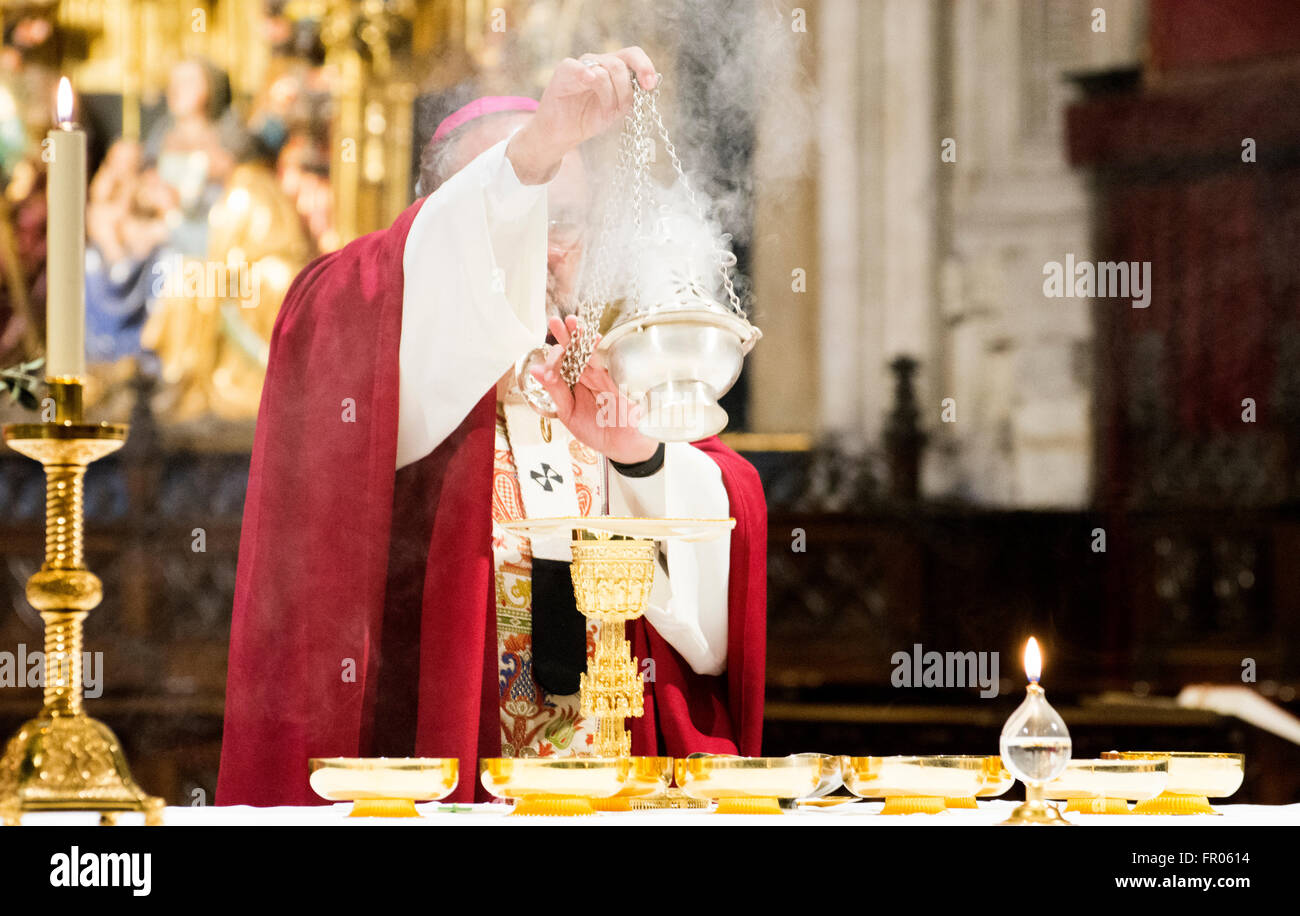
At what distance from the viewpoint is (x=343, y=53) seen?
3646 mm

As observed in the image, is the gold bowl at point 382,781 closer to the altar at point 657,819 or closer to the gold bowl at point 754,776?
the altar at point 657,819

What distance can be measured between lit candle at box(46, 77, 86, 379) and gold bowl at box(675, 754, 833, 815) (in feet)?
2.98

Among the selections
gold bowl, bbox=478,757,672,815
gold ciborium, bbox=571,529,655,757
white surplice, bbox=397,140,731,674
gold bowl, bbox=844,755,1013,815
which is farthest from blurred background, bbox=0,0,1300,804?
gold bowl, bbox=478,757,672,815

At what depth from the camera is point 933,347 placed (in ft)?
12.6

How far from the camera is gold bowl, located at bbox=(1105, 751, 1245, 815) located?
201cm

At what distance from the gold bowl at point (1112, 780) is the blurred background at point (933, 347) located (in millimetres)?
1862

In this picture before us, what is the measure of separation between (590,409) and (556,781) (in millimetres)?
1036

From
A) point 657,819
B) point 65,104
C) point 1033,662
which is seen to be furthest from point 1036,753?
point 65,104

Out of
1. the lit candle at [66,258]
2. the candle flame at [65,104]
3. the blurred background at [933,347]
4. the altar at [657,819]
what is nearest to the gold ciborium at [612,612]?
the altar at [657,819]

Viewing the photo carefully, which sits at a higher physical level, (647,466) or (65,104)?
(65,104)

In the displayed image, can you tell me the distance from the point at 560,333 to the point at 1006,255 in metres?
1.53

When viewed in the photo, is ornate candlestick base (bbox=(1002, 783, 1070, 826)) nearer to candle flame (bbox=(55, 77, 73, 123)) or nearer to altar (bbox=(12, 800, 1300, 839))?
altar (bbox=(12, 800, 1300, 839))

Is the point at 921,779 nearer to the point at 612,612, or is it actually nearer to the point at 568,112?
the point at 612,612

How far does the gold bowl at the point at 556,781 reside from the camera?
184 cm
